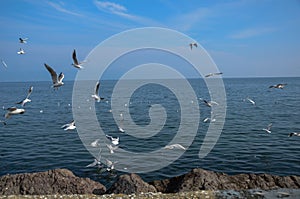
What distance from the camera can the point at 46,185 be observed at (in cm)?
1247

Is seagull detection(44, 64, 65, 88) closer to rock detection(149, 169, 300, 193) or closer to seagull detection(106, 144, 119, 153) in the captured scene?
rock detection(149, 169, 300, 193)

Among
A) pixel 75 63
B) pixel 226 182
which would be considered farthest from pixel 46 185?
pixel 226 182

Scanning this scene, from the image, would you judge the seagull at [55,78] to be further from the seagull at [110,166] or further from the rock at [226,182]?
the rock at [226,182]

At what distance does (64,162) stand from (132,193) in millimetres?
10358

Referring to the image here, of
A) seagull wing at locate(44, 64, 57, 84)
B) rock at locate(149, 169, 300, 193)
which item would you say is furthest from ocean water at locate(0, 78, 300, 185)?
seagull wing at locate(44, 64, 57, 84)

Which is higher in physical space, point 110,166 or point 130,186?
point 130,186

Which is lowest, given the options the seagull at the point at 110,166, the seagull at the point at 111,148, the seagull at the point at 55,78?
the seagull at the point at 110,166

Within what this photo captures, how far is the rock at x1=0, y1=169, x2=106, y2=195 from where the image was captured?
39.7 feet

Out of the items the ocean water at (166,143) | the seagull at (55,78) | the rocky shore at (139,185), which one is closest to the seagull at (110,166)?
the ocean water at (166,143)

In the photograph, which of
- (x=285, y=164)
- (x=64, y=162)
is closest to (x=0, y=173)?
(x=64, y=162)

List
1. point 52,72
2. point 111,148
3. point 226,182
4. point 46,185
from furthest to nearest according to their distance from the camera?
point 111,148 < point 52,72 < point 46,185 < point 226,182

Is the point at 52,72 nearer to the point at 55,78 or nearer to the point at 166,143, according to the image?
the point at 55,78

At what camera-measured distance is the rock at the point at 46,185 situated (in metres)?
12.1

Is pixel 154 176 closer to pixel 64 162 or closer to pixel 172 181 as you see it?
pixel 172 181
